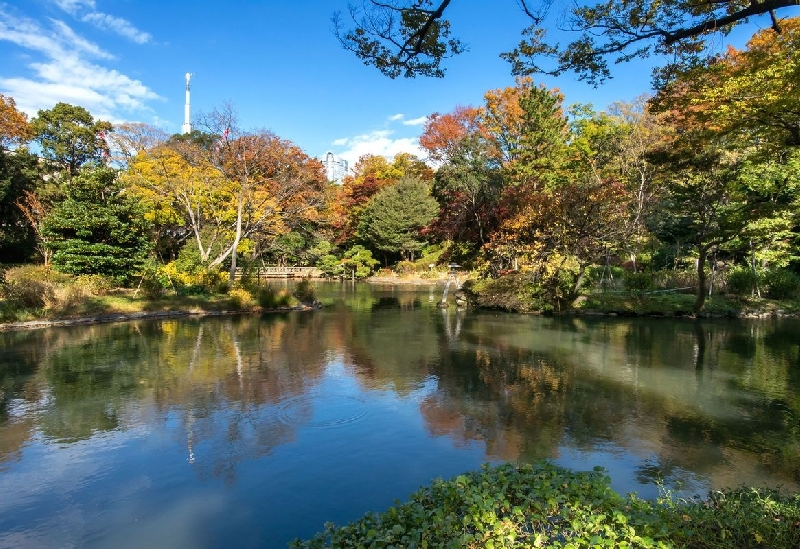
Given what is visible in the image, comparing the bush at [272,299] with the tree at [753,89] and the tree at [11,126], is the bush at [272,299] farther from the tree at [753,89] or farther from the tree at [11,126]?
the tree at [11,126]

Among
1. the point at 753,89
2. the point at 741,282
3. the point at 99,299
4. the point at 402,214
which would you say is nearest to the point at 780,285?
the point at 741,282

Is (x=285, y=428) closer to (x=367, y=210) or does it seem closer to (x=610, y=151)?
(x=610, y=151)

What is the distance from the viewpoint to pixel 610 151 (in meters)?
27.0

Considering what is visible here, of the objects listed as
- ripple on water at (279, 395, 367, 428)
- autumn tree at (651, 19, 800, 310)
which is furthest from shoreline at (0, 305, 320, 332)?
autumn tree at (651, 19, 800, 310)

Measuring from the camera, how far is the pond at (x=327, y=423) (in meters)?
4.47

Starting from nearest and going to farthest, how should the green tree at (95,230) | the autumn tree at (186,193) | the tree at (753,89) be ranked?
the tree at (753,89) → the green tree at (95,230) → the autumn tree at (186,193)

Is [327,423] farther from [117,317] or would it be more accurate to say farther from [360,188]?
[360,188]

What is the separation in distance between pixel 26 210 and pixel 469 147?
2296 cm

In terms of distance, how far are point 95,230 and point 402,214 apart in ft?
67.7

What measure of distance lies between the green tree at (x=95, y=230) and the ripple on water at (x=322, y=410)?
13.3m

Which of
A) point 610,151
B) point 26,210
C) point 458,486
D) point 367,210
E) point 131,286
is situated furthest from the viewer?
point 367,210

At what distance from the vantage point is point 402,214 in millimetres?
34719

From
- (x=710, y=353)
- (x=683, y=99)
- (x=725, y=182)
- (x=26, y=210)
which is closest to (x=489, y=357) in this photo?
(x=710, y=353)

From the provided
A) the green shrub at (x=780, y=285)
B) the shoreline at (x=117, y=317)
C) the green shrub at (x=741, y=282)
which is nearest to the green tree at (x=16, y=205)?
the shoreline at (x=117, y=317)
